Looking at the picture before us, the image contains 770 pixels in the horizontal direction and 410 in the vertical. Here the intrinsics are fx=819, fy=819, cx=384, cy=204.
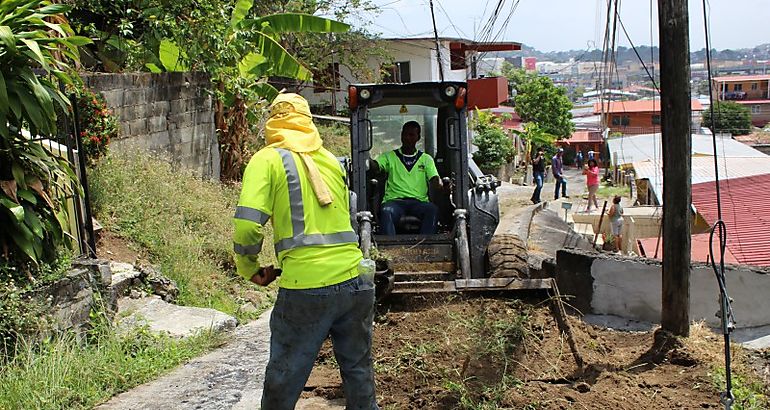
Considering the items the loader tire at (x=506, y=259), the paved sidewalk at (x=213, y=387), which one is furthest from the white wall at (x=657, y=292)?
the paved sidewalk at (x=213, y=387)

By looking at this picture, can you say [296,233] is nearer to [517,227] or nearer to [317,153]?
[317,153]

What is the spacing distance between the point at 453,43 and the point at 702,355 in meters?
31.5

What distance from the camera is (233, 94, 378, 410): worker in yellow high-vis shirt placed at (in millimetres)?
4328

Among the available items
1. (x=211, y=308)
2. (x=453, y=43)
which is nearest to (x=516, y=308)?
(x=211, y=308)

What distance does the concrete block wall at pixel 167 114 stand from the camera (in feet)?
36.1

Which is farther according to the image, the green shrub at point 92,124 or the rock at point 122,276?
the green shrub at point 92,124

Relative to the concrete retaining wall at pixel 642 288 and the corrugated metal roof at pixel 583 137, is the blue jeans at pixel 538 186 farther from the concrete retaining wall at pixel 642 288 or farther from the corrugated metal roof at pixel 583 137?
the corrugated metal roof at pixel 583 137

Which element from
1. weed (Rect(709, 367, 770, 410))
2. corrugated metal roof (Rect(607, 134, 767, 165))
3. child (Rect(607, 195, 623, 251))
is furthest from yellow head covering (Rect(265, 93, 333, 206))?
corrugated metal roof (Rect(607, 134, 767, 165))

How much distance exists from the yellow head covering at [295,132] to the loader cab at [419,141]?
130 inches

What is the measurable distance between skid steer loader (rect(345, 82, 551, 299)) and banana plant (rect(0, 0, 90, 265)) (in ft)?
8.54

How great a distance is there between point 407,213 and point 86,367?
3.49 m

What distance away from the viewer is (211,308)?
337 inches

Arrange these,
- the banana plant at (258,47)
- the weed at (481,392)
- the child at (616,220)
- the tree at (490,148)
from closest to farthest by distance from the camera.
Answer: the weed at (481,392) → the banana plant at (258,47) → the child at (616,220) → the tree at (490,148)

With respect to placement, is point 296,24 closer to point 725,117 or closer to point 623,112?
point 623,112
